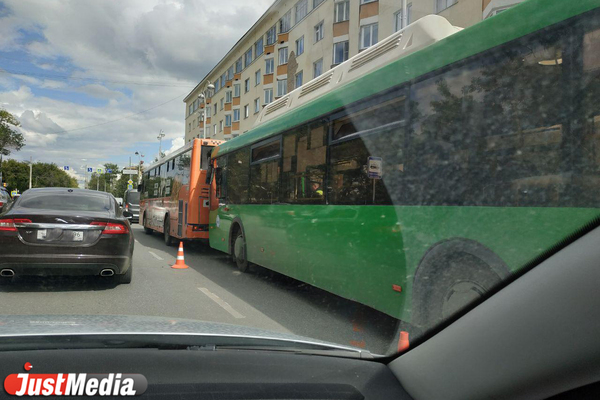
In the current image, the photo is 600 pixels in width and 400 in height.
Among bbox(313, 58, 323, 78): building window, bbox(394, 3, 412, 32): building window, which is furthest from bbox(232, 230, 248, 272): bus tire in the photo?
bbox(313, 58, 323, 78): building window

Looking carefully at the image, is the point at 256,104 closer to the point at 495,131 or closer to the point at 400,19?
the point at 400,19

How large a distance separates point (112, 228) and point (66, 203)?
0.94m

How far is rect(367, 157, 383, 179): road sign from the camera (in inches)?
188

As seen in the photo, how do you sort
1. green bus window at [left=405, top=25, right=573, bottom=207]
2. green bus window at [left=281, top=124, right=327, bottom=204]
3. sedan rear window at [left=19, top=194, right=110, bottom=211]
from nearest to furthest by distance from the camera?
green bus window at [left=405, top=25, right=573, bottom=207] < green bus window at [left=281, top=124, right=327, bottom=204] < sedan rear window at [left=19, top=194, right=110, bottom=211]

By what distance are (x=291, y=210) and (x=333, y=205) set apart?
138 centimetres

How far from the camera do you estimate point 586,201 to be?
7.29 feet

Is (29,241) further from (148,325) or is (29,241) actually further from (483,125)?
(483,125)

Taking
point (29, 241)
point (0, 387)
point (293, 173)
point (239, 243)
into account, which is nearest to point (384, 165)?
point (293, 173)

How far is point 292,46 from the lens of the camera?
29.1 metres

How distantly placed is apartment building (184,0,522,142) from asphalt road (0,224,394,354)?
318cm

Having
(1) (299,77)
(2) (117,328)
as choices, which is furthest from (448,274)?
(1) (299,77)

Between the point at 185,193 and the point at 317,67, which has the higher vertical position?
the point at 317,67

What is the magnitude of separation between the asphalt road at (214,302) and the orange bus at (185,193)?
13.4ft

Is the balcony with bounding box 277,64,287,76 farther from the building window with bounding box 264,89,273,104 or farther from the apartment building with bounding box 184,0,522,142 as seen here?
the building window with bounding box 264,89,273,104
